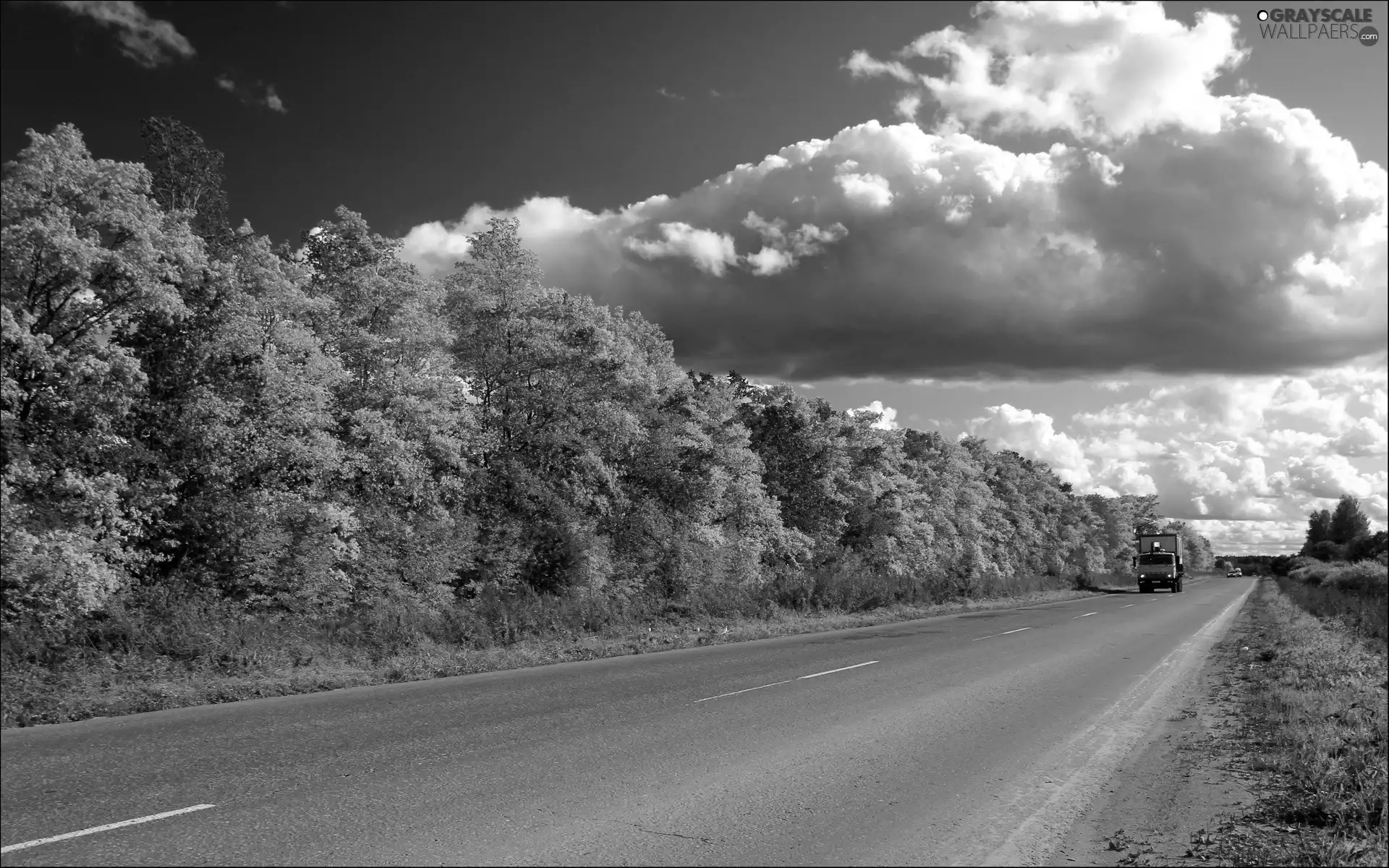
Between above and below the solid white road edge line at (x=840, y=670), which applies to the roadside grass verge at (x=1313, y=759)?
above

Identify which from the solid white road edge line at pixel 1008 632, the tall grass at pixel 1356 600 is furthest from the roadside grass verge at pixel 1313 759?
the tall grass at pixel 1356 600

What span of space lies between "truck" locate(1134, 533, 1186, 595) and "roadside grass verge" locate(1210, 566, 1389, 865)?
50886 mm

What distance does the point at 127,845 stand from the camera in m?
5.25

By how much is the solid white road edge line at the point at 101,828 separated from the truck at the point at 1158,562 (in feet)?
225

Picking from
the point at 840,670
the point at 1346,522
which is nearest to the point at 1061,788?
the point at 840,670

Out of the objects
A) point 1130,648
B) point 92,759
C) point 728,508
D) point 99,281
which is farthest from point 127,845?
point 728,508

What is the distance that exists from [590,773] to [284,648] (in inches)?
373

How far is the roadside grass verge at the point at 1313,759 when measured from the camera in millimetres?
5945

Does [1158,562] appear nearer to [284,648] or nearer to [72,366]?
[284,648]

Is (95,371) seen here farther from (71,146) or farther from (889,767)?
Result: (889,767)

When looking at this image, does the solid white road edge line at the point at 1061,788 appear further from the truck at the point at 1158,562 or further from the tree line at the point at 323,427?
the truck at the point at 1158,562

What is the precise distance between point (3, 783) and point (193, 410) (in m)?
13.6

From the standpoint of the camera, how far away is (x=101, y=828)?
5.54 meters

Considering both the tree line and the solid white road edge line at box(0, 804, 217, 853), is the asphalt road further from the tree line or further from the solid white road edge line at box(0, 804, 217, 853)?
the tree line
